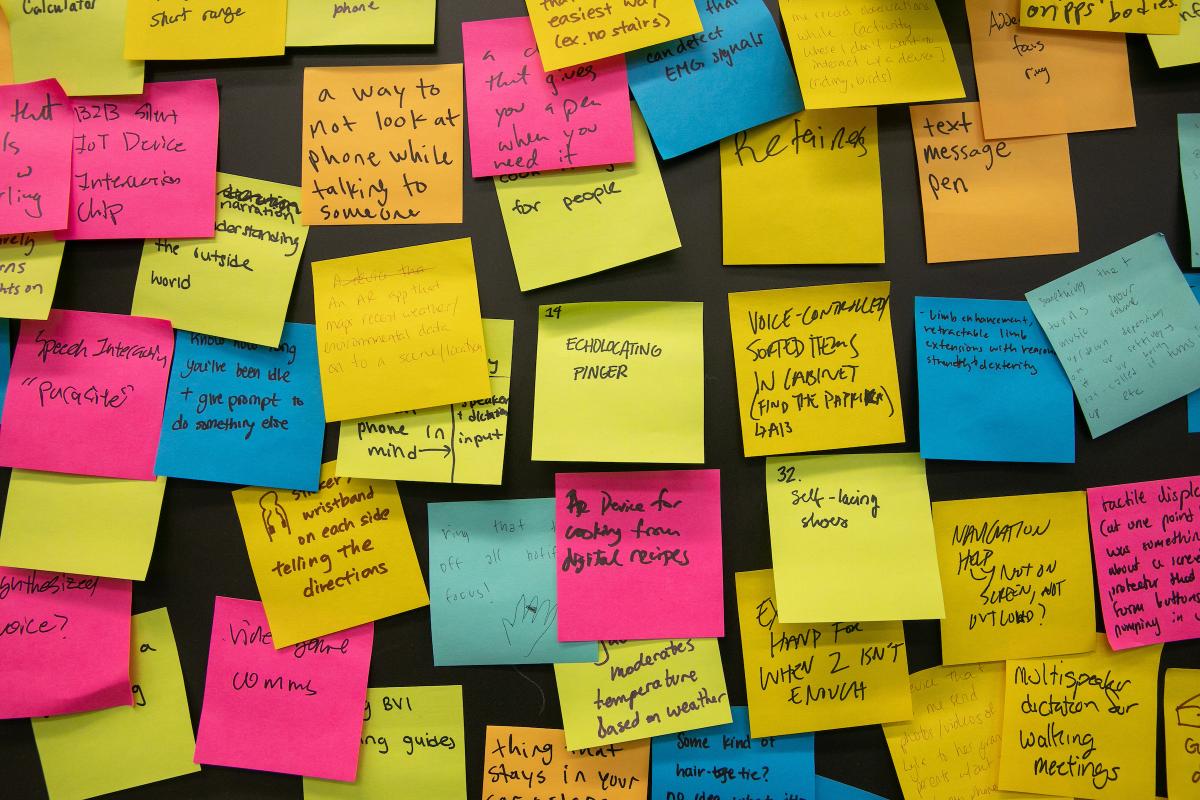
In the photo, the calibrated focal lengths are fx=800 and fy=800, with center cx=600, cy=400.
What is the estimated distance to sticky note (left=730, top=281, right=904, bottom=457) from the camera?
2.56ft

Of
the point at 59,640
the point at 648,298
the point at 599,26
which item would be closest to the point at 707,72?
the point at 599,26

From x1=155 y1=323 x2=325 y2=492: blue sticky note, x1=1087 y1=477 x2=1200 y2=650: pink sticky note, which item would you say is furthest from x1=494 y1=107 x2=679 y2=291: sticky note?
x1=1087 y1=477 x2=1200 y2=650: pink sticky note

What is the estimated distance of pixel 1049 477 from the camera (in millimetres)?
817

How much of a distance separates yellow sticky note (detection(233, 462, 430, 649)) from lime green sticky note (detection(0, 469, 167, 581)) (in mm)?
95

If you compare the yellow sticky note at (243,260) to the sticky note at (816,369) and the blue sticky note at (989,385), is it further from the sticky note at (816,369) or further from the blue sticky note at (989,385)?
the blue sticky note at (989,385)

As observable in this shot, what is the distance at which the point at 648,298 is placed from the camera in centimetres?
78

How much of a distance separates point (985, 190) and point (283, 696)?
864 millimetres

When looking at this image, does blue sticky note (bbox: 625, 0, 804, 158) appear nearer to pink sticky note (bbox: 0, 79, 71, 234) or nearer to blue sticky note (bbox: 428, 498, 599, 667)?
blue sticky note (bbox: 428, 498, 599, 667)

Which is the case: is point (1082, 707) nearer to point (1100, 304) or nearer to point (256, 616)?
point (1100, 304)

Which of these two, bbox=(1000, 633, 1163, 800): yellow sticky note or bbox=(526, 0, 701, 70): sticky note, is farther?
bbox=(1000, 633, 1163, 800): yellow sticky note

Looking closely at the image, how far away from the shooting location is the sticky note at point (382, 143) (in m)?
0.76

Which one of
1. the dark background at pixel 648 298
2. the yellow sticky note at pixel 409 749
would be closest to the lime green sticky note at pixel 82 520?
the dark background at pixel 648 298

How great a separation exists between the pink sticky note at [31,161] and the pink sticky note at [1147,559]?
1068 mm

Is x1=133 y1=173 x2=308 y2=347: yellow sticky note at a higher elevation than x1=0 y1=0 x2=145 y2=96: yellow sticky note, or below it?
below
